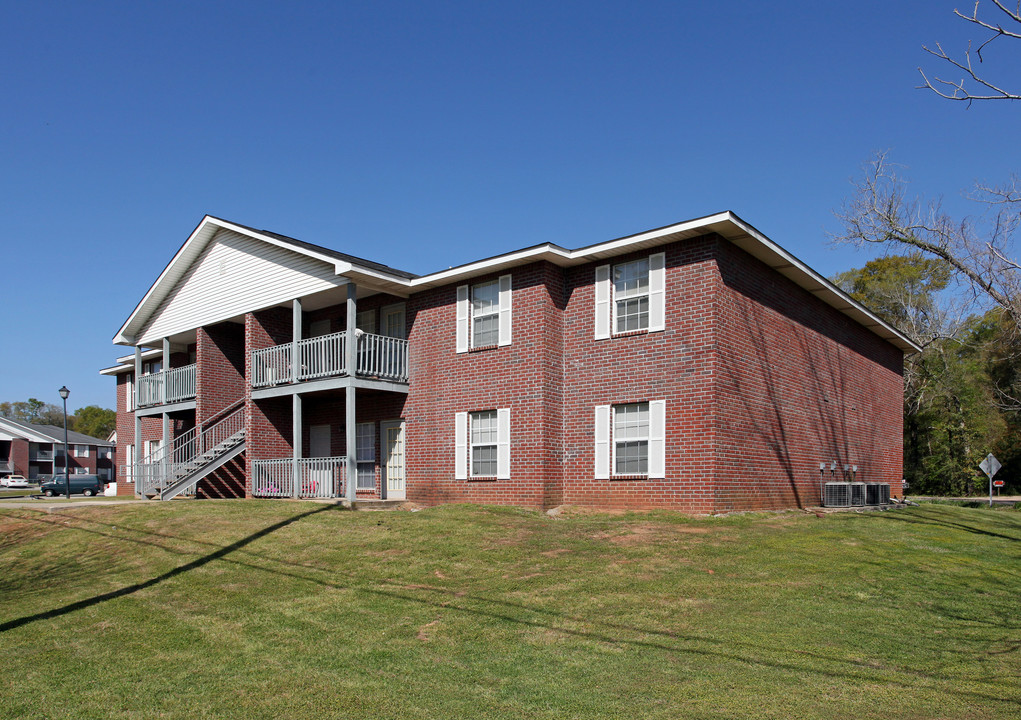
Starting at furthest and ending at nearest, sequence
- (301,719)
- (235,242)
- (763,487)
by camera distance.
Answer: (235,242), (763,487), (301,719)

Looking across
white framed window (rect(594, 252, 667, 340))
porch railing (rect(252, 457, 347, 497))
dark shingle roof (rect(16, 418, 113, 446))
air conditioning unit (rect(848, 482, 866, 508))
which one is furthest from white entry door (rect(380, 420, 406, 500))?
dark shingle roof (rect(16, 418, 113, 446))

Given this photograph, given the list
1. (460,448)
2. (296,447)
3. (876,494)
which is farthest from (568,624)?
(876,494)

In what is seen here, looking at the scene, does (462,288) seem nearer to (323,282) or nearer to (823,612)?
(323,282)

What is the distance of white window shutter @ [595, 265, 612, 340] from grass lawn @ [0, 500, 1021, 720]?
4.41 metres

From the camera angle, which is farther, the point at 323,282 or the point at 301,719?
Answer: the point at 323,282

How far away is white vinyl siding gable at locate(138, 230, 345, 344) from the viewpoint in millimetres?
20859

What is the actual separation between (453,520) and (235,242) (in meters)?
12.7

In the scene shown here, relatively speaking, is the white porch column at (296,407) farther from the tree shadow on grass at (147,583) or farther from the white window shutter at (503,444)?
the white window shutter at (503,444)

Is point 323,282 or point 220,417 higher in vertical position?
point 323,282

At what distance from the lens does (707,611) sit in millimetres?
8773

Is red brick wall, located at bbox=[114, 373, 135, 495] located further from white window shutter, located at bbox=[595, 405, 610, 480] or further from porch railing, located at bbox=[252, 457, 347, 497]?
white window shutter, located at bbox=[595, 405, 610, 480]

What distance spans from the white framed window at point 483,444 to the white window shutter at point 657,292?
3967mm

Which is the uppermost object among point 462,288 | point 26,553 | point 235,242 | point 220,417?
point 235,242

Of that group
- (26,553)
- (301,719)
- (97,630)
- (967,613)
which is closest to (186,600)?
(97,630)
